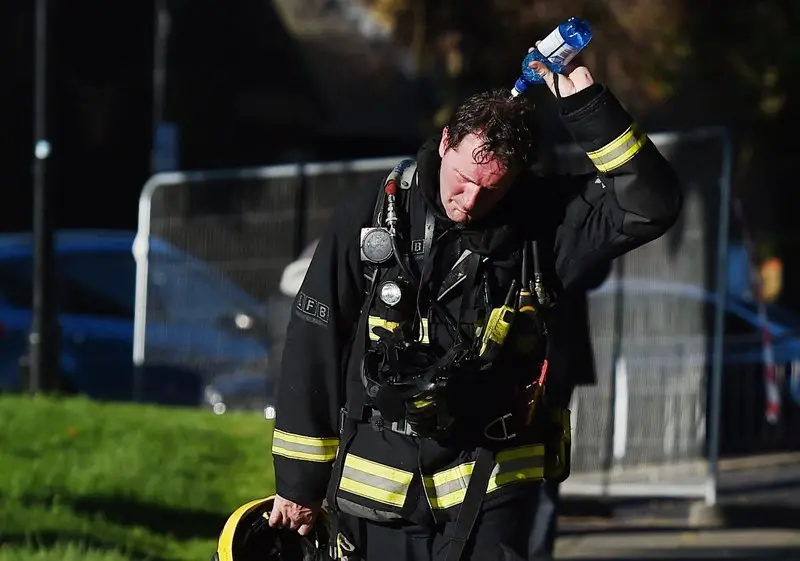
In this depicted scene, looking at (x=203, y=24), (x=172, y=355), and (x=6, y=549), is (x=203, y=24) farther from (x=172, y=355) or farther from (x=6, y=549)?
(x=6, y=549)

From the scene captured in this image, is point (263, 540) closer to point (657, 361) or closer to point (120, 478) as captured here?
point (120, 478)

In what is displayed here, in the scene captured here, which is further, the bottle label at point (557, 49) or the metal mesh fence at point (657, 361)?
the metal mesh fence at point (657, 361)

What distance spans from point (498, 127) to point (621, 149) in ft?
1.00

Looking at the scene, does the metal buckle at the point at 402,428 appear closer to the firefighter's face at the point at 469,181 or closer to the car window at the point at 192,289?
the firefighter's face at the point at 469,181

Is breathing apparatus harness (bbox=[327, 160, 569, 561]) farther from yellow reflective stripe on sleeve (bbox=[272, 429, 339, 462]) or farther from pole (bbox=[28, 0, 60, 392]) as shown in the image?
pole (bbox=[28, 0, 60, 392])

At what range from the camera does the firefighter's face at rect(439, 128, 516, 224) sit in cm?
337

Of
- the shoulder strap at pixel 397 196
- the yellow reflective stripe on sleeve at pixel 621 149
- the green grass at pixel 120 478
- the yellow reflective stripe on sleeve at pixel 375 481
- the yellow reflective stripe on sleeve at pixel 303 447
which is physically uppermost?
the yellow reflective stripe on sleeve at pixel 621 149

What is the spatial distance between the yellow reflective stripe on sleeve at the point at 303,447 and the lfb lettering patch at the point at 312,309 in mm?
309

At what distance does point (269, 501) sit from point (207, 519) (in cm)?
303

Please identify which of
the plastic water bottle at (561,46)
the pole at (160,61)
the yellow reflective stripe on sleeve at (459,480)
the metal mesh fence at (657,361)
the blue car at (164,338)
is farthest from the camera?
the pole at (160,61)

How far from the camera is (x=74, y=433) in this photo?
26.6ft

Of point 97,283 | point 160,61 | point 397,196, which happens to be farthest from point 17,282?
point 397,196

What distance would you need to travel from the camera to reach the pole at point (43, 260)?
9656 millimetres

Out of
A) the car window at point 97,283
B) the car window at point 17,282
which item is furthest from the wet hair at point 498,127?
the car window at point 17,282
